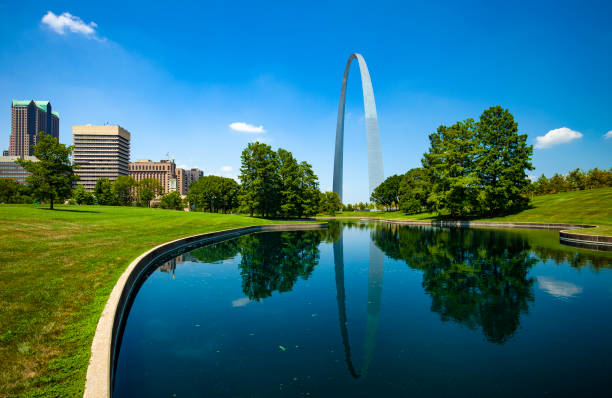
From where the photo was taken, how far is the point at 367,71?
73.5 metres

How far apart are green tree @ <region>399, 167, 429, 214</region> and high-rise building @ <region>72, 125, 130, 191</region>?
6810 inches

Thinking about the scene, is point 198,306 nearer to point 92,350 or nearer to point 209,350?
point 209,350

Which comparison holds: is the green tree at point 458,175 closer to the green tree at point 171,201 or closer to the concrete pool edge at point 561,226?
the concrete pool edge at point 561,226

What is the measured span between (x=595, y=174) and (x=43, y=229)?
9789 centimetres

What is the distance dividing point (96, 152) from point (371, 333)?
21866cm

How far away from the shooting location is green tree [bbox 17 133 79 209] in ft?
112

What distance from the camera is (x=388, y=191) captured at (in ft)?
322

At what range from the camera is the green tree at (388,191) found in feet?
322

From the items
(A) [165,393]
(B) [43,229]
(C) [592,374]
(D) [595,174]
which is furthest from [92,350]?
(D) [595,174]

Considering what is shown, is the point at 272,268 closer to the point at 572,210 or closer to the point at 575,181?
the point at 572,210

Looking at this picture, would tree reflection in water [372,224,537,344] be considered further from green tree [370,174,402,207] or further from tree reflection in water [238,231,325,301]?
green tree [370,174,402,207]

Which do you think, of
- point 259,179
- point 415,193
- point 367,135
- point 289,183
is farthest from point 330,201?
point 259,179

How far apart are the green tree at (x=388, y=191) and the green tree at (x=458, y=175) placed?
149 feet

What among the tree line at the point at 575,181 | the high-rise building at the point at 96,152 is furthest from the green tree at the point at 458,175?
the high-rise building at the point at 96,152
